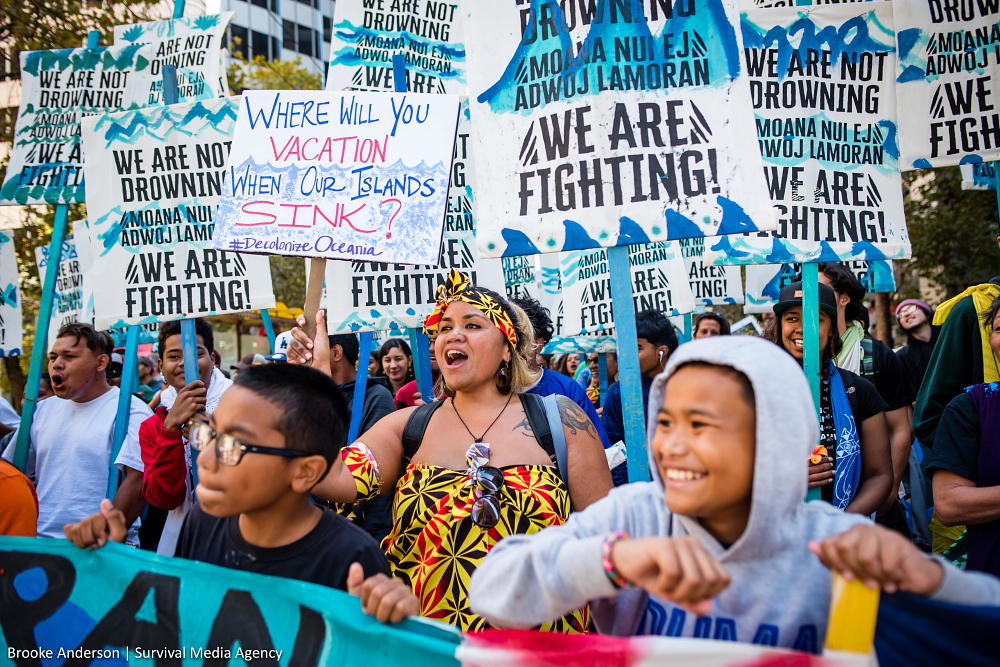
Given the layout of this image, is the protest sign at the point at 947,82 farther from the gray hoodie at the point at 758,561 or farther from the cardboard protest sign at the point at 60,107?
the cardboard protest sign at the point at 60,107

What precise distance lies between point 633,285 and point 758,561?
4577mm

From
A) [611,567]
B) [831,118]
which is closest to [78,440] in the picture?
[611,567]

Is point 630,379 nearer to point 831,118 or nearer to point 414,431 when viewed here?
point 414,431

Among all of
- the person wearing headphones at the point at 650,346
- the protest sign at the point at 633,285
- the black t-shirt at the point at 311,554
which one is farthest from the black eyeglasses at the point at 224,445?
the protest sign at the point at 633,285

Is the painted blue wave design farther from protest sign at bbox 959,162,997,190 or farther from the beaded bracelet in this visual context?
protest sign at bbox 959,162,997,190

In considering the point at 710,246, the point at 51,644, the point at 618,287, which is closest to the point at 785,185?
the point at 710,246

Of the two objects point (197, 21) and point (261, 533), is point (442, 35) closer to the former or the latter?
point (197, 21)

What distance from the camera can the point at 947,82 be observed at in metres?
3.75

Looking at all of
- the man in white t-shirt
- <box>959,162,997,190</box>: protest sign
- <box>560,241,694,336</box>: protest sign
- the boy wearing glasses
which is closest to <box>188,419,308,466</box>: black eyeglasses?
the boy wearing glasses

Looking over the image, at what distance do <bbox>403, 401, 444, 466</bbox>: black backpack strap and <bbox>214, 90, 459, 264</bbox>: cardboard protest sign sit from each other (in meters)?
0.80

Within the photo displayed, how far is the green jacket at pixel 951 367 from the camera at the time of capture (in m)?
3.33

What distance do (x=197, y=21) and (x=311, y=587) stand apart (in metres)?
5.20

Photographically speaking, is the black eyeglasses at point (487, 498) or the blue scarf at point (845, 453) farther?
the blue scarf at point (845, 453)

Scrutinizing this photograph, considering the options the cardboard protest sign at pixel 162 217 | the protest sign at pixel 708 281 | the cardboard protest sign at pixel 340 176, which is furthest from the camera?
the protest sign at pixel 708 281
